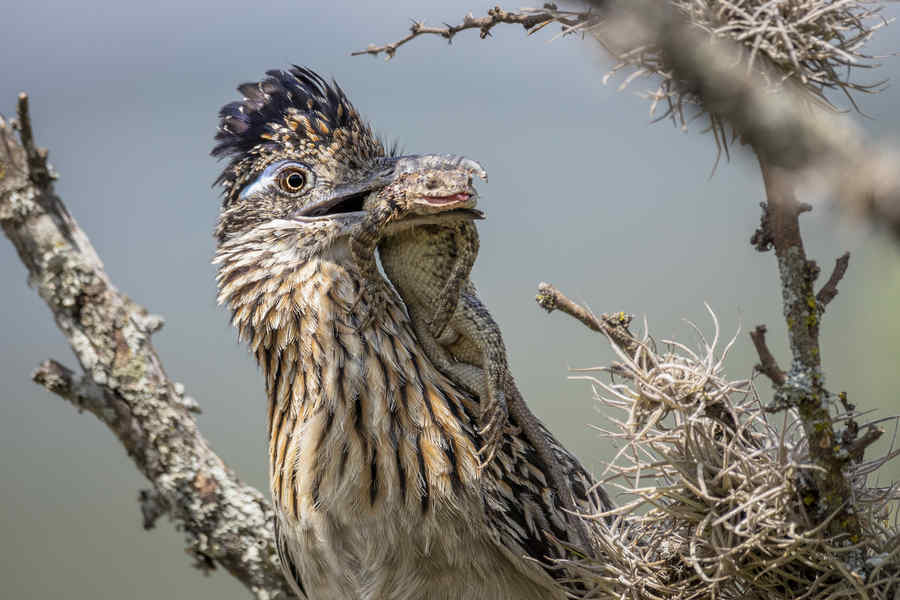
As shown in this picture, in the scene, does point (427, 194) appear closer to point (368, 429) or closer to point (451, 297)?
point (451, 297)

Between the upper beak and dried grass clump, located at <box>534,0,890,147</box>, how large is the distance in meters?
0.62

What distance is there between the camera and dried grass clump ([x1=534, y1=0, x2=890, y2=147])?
1392 mm

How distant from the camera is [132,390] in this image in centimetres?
328

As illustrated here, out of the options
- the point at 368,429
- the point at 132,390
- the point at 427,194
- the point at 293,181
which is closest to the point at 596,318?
the point at 427,194

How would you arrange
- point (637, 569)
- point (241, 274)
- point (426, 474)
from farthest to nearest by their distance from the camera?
point (241, 274), point (426, 474), point (637, 569)

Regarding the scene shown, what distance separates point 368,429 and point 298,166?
825mm

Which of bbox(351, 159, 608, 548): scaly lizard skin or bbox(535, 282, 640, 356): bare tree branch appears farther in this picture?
bbox(351, 159, 608, 548): scaly lizard skin

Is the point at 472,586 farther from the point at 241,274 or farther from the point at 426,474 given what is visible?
the point at 241,274

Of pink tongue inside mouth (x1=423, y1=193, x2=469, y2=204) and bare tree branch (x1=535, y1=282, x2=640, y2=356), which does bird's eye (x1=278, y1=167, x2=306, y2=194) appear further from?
bare tree branch (x1=535, y1=282, x2=640, y2=356)

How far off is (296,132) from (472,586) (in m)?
1.45

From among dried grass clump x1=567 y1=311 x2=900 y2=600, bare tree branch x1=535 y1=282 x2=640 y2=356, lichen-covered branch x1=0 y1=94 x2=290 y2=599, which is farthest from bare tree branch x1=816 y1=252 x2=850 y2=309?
lichen-covered branch x1=0 y1=94 x2=290 y2=599

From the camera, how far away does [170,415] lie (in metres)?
3.28

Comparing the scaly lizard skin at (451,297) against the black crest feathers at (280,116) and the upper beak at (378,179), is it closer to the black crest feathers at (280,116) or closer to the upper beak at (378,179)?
the upper beak at (378,179)

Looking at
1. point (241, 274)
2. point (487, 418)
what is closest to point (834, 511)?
point (487, 418)
